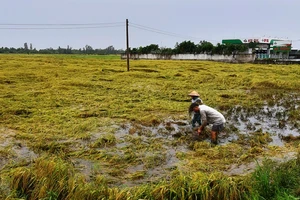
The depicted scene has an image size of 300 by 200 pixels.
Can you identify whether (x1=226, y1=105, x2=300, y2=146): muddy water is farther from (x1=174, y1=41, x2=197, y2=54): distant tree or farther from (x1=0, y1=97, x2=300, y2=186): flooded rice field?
(x1=174, y1=41, x2=197, y2=54): distant tree

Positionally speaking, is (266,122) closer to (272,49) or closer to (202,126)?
(202,126)

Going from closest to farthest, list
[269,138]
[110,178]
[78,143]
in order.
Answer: [110,178], [78,143], [269,138]

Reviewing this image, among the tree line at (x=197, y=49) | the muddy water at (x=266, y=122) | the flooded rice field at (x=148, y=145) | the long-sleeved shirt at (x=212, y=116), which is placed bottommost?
the muddy water at (x=266, y=122)

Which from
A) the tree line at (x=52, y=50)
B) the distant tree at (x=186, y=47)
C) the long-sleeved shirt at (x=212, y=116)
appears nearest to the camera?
the long-sleeved shirt at (x=212, y=116)

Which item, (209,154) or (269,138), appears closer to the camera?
(209,154)

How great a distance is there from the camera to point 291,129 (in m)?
6.96

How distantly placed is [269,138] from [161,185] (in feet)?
11.7

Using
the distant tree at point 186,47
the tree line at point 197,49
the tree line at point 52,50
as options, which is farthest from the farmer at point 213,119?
the tree line at point 52,50

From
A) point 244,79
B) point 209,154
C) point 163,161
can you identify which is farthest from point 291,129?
point 244,79

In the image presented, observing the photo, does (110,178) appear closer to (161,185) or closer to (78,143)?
(161,185)

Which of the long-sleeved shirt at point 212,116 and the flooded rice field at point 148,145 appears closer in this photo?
the flooded rice field at point 148,145

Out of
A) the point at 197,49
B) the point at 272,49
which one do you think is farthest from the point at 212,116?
the point at 272,49

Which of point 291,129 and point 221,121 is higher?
point 221,121

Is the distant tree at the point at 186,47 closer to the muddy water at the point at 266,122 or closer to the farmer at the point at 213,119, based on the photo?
the muddy water at the point at 266,122
